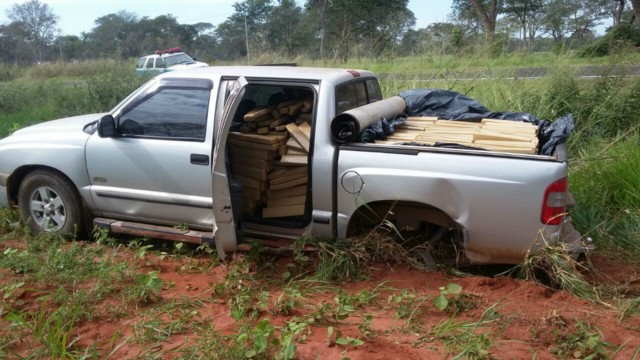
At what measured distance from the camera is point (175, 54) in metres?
23.6

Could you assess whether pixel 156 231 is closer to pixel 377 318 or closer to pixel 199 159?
pixel 199 159

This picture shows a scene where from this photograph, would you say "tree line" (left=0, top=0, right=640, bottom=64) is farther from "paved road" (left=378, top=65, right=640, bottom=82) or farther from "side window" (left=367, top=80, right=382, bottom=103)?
"side window" (left=367, top=80, right=382, bottom=103)

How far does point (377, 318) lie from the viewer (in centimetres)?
374

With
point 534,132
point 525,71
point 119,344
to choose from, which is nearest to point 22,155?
point 119,344

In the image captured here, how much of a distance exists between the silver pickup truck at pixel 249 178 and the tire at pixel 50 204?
11 mm

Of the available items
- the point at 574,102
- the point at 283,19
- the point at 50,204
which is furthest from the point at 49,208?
the point at 283,19

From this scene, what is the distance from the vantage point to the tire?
5.25 metres

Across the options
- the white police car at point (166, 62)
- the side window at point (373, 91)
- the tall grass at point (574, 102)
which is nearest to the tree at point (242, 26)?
the white police car at point (166, 62)

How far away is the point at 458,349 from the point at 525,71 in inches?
302

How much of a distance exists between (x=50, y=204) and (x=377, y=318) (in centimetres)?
348

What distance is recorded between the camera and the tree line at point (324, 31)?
1168 cm

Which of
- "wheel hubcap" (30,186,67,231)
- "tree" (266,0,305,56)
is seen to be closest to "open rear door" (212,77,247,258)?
"wheel hubcap" (30,186,67,231)

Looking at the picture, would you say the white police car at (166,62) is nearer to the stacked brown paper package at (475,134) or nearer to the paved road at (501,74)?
the paved road at (501,74)

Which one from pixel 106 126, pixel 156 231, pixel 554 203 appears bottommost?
pixel 156 231
